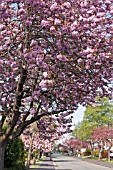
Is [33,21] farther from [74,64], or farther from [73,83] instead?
[73,83]

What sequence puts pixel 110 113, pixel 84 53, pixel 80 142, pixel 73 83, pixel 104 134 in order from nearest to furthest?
1. pixel 84 53
2. pixel 73 83
3. pixel 104 134
4. pixel 110 113
5. pixel 80 142

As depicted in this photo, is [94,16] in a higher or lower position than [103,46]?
higher

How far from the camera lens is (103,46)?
927cm

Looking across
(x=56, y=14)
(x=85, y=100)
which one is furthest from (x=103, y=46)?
(x=85, y=100)

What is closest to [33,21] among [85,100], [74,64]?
[74,64]

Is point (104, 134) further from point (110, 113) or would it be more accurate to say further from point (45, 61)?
point (45, 61)

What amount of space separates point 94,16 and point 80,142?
361 feet

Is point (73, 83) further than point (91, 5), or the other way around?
point (73, 83)

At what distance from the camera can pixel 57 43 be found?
8734 mm

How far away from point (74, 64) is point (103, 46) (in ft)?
3.25

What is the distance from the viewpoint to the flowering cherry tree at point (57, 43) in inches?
343

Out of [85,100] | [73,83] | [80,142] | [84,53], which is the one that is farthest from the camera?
[80,142]

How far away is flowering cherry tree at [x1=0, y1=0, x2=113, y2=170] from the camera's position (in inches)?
343

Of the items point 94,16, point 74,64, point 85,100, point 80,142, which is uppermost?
point 94,16
